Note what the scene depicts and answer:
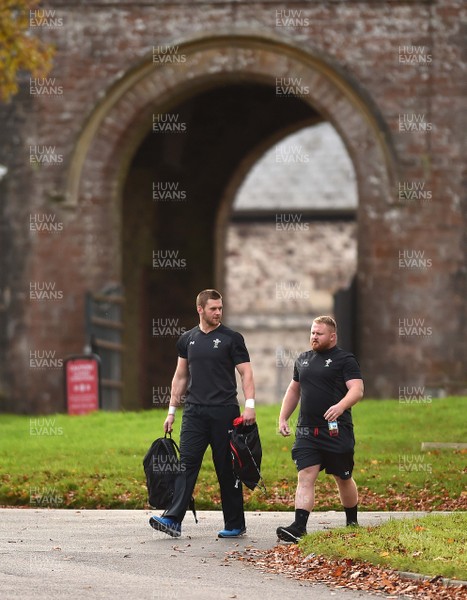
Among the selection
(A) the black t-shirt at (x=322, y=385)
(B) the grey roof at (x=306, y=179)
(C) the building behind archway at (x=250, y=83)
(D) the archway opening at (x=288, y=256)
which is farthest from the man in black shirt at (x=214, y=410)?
(B) the grey roof at (x=306, y=179)

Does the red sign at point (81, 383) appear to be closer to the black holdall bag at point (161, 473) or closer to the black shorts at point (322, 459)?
the black holdall bag at point (161, 473)

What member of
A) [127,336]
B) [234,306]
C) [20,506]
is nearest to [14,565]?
[20,506]

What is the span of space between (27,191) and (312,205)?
A: 30.5 metres

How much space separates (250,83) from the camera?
26578 millimetres

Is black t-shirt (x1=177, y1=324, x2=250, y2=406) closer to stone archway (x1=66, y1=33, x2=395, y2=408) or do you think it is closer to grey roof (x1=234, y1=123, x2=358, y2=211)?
stone archway (x1=66, y1=33, x2=395, y2=408)

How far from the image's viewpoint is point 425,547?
39.1ft

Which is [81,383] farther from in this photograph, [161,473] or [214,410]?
[214,410]

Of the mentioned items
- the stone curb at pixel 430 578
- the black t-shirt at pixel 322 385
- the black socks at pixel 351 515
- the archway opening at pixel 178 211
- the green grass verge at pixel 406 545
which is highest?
the archway opening at pixel 178 211

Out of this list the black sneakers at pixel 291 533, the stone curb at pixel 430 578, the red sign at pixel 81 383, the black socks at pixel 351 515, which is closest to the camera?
the stone curb at pixel 430 578

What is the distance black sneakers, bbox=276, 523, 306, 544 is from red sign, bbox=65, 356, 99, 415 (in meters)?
11.2

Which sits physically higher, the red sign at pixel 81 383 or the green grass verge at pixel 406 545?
the red sign at pixel 81 383

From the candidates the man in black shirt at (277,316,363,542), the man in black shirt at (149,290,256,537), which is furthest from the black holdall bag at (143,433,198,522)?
the man in black shirt at (277,316,363,542)

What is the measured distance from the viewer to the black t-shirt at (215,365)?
44.7 ft

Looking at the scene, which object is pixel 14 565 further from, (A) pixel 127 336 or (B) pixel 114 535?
(A) pixel 127 336
